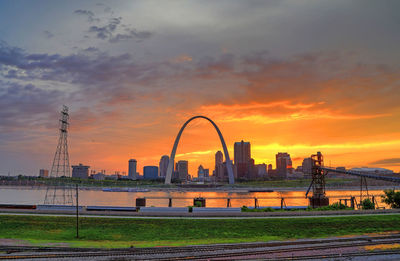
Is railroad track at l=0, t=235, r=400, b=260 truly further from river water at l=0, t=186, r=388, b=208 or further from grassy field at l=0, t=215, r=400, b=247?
river water at l=0, t=186, r=388, b=208

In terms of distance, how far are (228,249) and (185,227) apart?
9.74 metres

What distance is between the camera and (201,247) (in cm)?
2644

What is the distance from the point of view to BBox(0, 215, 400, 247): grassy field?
30.8 meters

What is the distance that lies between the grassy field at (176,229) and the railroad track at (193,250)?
2.70 meters

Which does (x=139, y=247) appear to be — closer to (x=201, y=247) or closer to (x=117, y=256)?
(x=117, y=256)

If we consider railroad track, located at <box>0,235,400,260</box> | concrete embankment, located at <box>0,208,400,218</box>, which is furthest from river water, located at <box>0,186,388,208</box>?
railroad track, located at <box>0,235,400,260</box>

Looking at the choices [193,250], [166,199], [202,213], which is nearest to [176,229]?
[202,213]

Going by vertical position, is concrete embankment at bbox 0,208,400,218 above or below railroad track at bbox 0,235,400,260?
above

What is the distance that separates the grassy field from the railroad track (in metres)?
2.70

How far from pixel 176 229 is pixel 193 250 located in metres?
9.15

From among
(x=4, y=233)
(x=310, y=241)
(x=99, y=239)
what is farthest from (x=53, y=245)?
(x=310, y=241)

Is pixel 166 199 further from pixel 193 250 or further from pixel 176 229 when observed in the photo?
pixel 193 250

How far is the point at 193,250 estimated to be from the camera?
83.4 feet

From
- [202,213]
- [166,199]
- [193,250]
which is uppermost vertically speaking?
[202,213]
